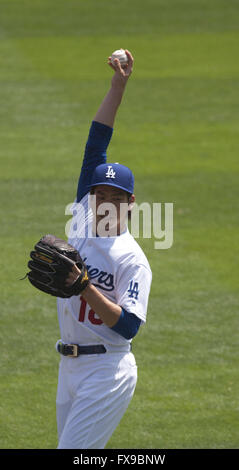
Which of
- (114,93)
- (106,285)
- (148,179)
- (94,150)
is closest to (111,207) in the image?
(106,285)

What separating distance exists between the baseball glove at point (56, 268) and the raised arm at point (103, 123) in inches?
34.8

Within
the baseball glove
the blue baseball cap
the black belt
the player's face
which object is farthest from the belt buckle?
the blue baseball cap

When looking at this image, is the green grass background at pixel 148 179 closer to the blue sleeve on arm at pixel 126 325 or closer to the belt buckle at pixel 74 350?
the belt buckle at pixel 74 350

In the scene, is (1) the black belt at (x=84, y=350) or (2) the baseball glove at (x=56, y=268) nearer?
(2) the baseball glove at (x=56, y=268)

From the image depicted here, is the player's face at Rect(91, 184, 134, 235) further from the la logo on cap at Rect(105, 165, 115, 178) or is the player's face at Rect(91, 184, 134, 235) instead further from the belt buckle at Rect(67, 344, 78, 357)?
the belt buckle at Rect(67, 344, 78, 357)

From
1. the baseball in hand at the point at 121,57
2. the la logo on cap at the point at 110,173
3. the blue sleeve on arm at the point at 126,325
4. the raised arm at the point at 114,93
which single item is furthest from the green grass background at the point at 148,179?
the baseball in hand at the point at 121,57

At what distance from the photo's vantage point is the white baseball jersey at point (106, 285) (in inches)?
169

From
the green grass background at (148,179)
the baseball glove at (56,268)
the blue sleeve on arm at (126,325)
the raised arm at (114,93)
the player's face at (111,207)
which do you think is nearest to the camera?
the baseball glove at (56,268)

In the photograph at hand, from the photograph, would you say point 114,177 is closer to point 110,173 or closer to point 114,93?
point 110,173

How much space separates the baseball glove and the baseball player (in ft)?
0.94

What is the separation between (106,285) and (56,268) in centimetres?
50

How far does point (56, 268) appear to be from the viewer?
3.90 meters

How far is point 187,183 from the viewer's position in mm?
11250

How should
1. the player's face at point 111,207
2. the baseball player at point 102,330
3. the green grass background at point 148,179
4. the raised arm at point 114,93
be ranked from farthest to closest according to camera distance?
the green grass background at point 148,179, the raised arm at point 114,93, the player's face at point 111,207, the baseball player at point 102,330
